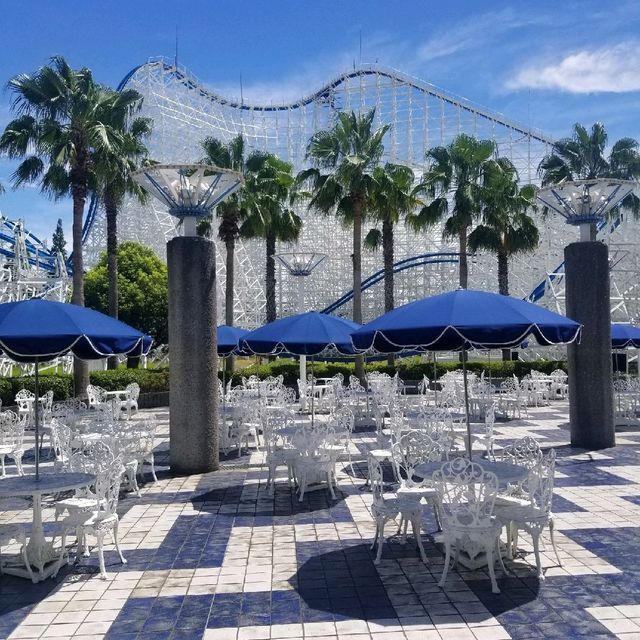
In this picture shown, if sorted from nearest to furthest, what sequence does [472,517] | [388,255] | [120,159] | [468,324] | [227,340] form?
[472,517] < [468,324] < [227,340] < [120,159] < [388,255]

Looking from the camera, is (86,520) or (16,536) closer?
(16,536)

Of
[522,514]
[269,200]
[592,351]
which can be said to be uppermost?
[269,200]

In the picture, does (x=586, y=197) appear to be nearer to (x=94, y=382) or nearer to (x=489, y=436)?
(x=489, y=436)

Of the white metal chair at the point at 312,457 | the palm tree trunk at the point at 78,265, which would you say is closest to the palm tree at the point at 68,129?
the palm tree trunk at the point at 78,265

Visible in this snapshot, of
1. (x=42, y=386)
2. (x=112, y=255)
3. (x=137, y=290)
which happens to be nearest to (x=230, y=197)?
(x=112, y=255)

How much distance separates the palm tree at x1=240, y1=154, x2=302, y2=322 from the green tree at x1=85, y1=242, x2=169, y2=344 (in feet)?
37.8

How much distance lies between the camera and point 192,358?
11.1 m

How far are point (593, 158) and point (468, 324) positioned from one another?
2167cm

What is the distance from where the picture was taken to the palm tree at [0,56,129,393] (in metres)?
18.4

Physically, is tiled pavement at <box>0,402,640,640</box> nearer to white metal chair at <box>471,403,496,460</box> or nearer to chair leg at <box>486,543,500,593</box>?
chair leg at <box>486,543,500,593</box>

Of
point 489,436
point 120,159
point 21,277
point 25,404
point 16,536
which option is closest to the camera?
point 16,536

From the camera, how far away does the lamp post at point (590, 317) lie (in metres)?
12.4

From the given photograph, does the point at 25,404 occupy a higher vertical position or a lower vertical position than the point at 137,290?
lower

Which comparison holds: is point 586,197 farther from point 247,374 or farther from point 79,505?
point 247,374
